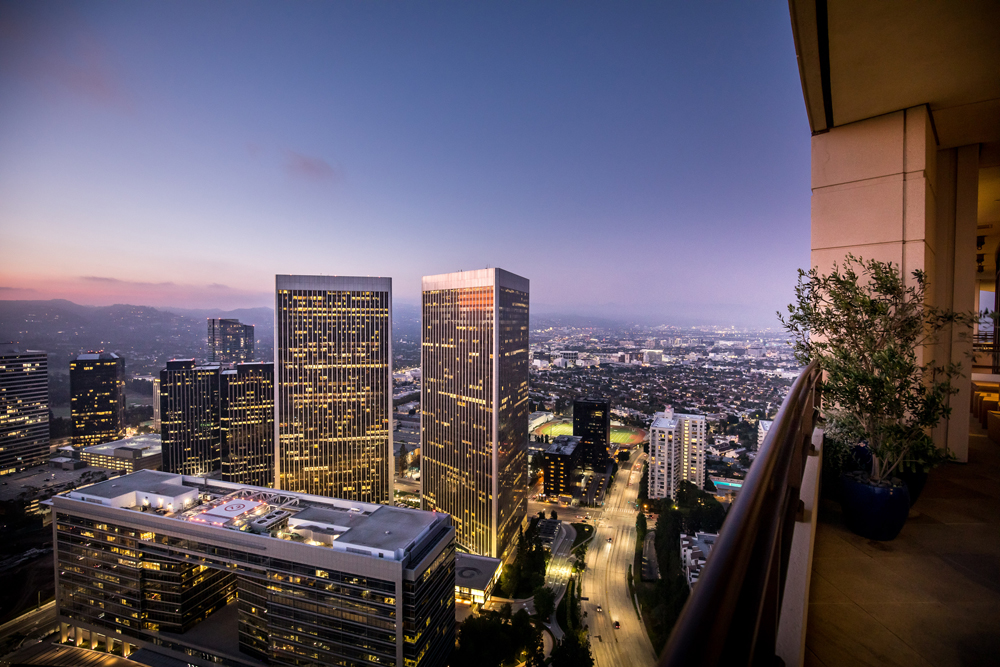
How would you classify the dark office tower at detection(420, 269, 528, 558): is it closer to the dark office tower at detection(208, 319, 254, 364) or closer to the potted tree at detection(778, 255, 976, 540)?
the potted tree at detection(778, 255, 976, 540)

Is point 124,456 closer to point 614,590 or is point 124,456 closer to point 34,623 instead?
point 34,623

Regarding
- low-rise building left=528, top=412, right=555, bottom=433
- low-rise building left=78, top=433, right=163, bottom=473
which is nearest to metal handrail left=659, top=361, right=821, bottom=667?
low-rise building left=78, top=433, right=163, bottom=473

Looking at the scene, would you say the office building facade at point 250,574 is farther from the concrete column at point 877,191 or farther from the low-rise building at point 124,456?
the low-rise building at point 124,456

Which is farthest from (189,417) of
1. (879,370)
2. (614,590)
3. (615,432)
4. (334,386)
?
(879,370)

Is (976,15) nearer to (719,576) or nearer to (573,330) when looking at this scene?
(719,576)

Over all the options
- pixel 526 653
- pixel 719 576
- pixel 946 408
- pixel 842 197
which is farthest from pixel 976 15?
pixel 526 653

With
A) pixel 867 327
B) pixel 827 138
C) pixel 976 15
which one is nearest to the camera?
pixel 976 15
